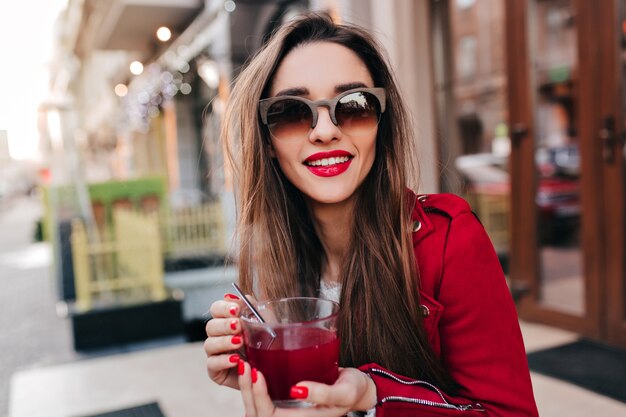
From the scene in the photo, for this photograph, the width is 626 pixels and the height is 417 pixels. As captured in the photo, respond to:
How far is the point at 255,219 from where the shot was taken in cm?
145

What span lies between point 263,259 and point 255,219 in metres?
0.11

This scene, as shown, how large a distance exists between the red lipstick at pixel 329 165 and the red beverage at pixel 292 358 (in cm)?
47

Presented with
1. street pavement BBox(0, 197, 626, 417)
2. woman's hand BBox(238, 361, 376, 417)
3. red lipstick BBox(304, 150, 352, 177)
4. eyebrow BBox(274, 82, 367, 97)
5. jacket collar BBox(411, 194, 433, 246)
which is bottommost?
street pavement BBox(0, 197, 626, 417)

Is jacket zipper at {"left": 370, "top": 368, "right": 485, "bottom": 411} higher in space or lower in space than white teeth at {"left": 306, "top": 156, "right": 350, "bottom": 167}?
lower

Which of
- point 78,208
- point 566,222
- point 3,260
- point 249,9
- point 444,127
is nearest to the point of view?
point 566,222

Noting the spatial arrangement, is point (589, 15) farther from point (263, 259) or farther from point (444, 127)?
point (263, 259)

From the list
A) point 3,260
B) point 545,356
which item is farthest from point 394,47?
point 3,260

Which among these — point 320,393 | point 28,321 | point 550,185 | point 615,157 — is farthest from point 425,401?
point 28,321

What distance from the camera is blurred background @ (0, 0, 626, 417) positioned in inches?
136

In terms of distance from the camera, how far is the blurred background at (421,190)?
346 cm

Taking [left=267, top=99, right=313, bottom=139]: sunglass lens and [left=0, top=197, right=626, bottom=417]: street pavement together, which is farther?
[left=0, top=197, right=626, bottom=417]: street pavement

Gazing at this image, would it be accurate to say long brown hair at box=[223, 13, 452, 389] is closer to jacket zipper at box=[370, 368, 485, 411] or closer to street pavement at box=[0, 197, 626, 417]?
jacket zipper at box=[370, 368, 485, 411]

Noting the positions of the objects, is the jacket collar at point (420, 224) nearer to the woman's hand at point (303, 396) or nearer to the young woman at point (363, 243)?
the young woman at point (363, 243)

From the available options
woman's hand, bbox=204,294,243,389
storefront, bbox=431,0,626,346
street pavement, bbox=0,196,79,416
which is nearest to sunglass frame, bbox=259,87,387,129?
woman's hand, bbox=204,294,243,389
